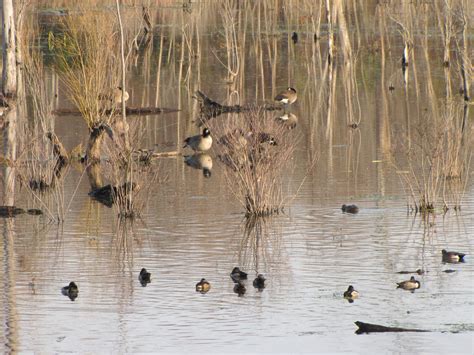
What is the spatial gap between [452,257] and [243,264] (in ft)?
7.08

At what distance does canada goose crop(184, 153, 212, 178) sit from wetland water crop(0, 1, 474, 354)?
0.77ft

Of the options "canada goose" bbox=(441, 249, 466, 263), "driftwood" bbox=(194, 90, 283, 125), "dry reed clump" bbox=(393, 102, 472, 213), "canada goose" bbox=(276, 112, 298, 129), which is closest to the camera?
"canada goose" bbox=(441, 249, 466, 263)

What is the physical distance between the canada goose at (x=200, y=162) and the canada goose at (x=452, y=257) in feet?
23.3

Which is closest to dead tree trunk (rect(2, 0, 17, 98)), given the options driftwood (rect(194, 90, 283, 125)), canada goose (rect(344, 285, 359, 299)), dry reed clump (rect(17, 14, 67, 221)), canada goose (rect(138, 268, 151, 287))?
driftwood (rect(194, 90, 283, 125))

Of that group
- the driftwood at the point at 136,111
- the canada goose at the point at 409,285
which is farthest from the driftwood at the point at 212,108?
the canada goose at the point at 409,285

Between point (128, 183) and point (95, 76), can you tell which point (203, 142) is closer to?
point (95, 76)

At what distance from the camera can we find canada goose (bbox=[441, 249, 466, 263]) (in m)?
12.8

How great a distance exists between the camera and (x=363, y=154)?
21422mm

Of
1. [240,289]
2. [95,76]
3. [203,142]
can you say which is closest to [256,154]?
[240,289]

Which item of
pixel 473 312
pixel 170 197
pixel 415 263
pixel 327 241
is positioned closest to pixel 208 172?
pixel 170 197

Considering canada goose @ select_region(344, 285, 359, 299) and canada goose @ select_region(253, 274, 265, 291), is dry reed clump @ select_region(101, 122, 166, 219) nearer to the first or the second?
canada goose @ select_region(253, 274, 265, 291)

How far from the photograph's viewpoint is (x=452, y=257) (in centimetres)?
1285

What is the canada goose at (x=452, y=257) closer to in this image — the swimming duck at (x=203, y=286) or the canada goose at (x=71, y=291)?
the swimming duck at (x=203, y=286)

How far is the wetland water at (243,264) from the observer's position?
33.3 feet
